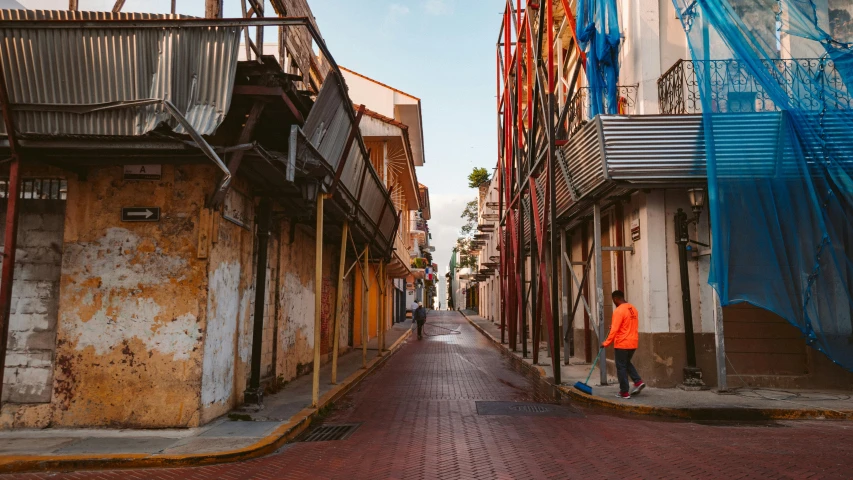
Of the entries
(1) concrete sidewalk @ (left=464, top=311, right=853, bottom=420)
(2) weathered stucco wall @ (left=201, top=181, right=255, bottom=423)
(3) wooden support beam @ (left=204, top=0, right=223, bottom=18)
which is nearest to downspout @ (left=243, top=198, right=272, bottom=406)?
(2) weathered stucco wall @ (left=201, top=181, right=255, bottom=423)

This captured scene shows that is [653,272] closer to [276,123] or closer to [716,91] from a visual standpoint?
[716,91]

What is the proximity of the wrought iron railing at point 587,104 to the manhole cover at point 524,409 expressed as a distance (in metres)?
5.50

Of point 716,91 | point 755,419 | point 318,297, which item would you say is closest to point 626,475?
point 755,419

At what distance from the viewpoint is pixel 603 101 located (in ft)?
39.8

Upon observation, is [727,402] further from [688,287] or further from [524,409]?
[524,409]

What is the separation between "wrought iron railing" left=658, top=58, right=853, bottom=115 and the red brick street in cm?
480

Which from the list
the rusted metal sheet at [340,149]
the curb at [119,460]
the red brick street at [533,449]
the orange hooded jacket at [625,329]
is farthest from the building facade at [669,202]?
the curb at [119,460]

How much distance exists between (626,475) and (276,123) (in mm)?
5738

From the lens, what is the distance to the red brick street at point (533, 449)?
5.46 meters

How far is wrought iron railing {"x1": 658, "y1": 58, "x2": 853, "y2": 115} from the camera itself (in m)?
9.44

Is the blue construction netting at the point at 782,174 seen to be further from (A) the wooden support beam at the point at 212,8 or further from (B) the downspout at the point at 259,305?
(A) the wooden support beam at the point at 212,8

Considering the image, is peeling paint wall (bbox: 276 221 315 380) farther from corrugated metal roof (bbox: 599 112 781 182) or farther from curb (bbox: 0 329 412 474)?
corrugated metal roof (bbox: 599 112 781 182)

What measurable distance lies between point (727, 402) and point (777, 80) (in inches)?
192

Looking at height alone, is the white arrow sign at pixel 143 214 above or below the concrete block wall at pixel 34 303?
above
